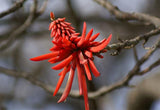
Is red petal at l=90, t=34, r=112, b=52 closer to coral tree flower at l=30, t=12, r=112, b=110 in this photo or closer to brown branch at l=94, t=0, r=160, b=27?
coral tree flower at l=30, t=12, r=112, b=110

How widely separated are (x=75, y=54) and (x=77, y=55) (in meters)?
0.02

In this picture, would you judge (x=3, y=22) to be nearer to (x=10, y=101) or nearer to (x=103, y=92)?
(x=10, y=101)

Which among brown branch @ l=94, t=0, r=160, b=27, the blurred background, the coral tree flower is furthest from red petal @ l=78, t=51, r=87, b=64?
the blurred background

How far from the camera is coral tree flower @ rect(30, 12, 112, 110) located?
1.01 metres

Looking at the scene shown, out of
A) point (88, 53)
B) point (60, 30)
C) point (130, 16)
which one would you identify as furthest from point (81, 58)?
point (130, 16)

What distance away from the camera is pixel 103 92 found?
2.12m

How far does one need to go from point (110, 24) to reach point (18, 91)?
6.69 feet

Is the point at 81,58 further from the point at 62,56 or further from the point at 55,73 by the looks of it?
the point at 55,73

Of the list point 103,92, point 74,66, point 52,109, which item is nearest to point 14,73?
point 103,92

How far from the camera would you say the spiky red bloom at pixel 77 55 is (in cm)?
101

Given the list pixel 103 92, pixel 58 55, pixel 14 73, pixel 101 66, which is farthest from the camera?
pixel 101 66

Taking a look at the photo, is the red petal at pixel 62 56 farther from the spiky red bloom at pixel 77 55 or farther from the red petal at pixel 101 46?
the red petal at pixel 101 46

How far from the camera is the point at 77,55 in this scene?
1.09m

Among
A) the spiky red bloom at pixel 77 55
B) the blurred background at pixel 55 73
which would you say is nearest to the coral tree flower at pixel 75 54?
the spiky red bloom at pixel 77 55
